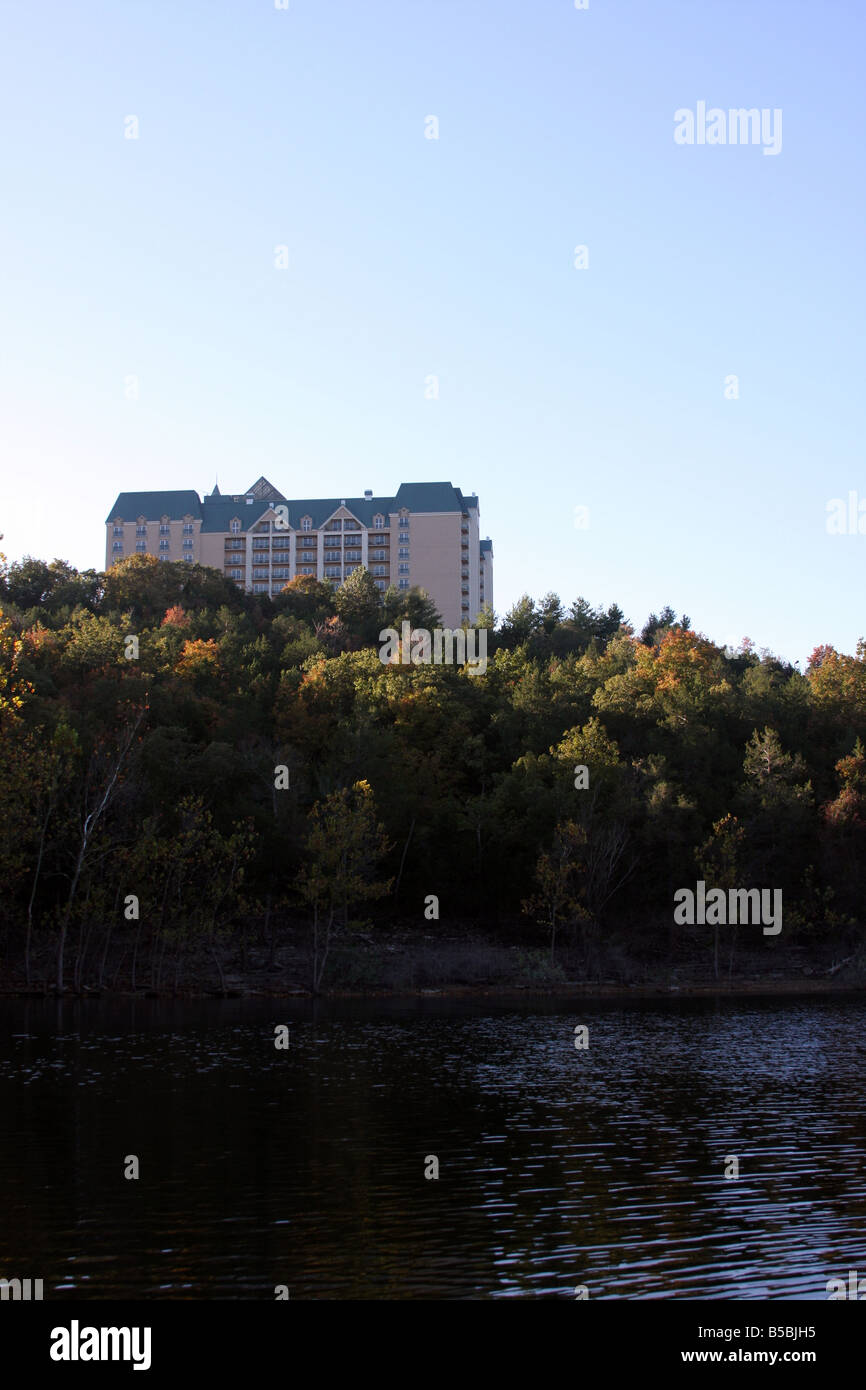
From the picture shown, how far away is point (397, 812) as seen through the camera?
266ft

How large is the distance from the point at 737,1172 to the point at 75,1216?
11.4 metres

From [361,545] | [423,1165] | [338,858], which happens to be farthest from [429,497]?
[423,1165]

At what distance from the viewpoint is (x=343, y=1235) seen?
17.8 metres

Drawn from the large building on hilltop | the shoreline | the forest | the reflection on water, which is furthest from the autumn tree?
the large building on hilltop

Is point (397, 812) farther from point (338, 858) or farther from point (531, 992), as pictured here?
point (531, 992)

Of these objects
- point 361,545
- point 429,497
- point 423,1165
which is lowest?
point 423,1165

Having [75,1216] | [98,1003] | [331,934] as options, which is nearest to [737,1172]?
[75,1216]

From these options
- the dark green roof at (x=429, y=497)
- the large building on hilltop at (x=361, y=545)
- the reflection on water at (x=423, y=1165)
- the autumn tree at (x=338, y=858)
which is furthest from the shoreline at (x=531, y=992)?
the dark green roof at (x=429, y=497)

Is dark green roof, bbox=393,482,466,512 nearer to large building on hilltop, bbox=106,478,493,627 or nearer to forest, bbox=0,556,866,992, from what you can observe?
large building on hilltop, bbox=106,478,493,627

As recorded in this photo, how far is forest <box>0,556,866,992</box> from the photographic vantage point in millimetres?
66500

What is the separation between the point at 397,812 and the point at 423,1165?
57909 mm

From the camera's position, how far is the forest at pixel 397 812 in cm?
6650

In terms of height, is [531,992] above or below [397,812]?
below

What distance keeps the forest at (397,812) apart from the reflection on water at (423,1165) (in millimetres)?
Result: 22582
